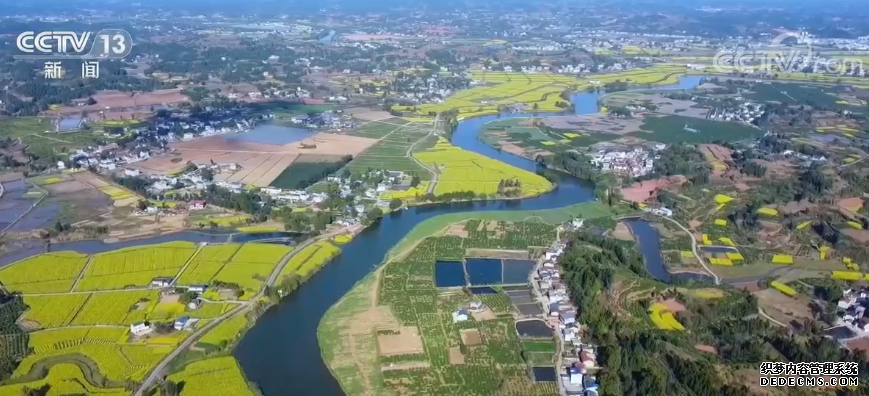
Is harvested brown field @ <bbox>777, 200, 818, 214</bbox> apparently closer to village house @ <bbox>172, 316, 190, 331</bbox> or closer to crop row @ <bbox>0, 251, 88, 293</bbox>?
village house @ <bbox>172, 316, 190, 331</bbox>

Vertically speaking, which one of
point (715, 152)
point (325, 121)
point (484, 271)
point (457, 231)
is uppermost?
point (715, 152)

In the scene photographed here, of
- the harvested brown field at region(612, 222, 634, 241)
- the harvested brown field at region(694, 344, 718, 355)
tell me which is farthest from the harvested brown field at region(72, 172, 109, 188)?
the harvested brown field at region(694, 344, 718, 355)

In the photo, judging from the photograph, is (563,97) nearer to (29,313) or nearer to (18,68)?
(29,313)

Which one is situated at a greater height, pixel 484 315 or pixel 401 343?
pixel 484 315

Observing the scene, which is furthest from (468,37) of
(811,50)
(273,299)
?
(273,299)

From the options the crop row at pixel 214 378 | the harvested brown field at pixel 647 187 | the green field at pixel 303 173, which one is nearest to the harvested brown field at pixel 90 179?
the green field at pixel 303 173

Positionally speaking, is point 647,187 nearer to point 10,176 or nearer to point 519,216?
point 519,216

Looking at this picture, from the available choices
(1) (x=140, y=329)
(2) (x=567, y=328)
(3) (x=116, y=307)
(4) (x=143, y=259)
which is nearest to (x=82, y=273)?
(4) (x=143, y=259)
